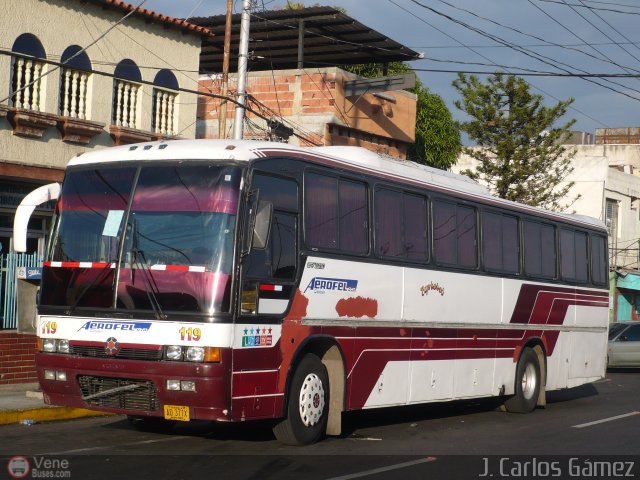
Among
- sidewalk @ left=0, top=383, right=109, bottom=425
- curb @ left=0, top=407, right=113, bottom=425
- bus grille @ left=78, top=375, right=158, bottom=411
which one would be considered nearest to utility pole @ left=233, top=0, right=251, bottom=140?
sidewalk @ left=0, top=383, right=109, bottom=425

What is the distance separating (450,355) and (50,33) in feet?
31.2

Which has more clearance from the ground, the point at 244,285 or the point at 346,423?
the point at 244,285

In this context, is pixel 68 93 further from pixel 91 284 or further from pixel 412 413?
pixel 91 284

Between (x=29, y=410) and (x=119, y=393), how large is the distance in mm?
3550

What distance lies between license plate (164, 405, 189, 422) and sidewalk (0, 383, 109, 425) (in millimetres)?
3885

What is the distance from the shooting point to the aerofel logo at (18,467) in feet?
29.9

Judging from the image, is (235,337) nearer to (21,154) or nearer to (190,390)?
(190,390)

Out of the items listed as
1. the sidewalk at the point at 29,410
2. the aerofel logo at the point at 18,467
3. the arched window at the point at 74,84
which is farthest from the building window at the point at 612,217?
the aerofel logo at the point at 18,467

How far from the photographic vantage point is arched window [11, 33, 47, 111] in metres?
18.0

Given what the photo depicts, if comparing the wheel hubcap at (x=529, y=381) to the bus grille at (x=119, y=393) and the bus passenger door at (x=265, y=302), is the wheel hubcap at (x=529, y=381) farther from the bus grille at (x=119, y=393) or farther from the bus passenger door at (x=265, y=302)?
the bus grille at (x=119, y=393)

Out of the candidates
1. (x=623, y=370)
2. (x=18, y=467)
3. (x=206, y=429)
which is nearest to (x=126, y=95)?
(x=206, y=429)

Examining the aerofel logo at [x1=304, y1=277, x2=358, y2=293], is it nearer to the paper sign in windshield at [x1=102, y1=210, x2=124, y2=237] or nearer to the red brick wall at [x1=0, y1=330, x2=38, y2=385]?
the paper sign in windshield at [x1=102, y1=210, x2=124, y2=237]

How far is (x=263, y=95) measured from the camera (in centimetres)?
2834

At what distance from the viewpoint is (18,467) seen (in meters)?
9.48
